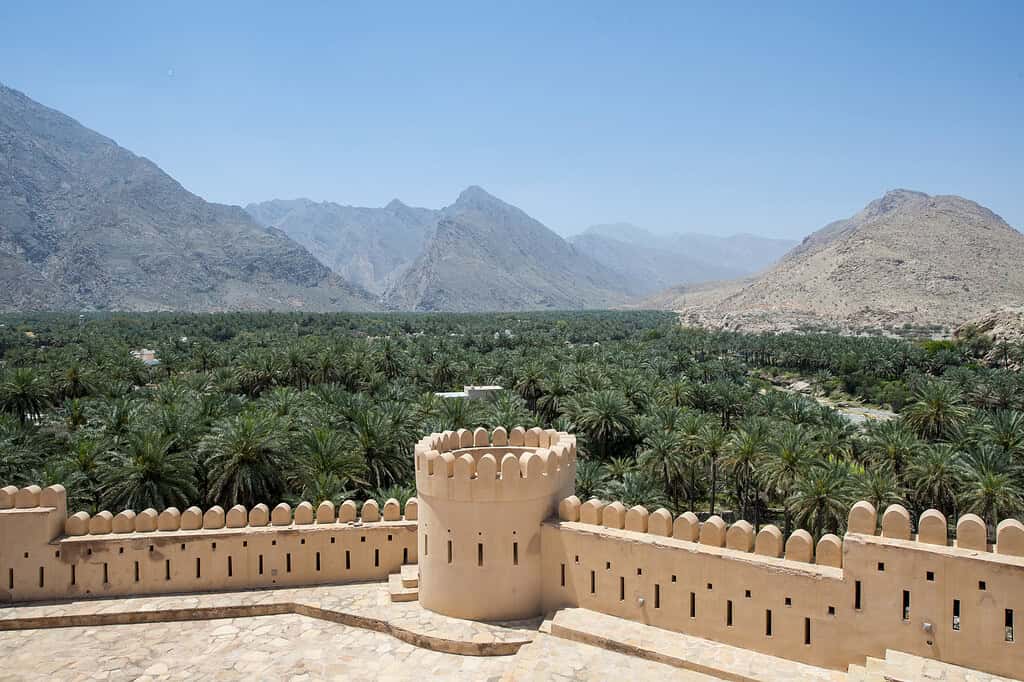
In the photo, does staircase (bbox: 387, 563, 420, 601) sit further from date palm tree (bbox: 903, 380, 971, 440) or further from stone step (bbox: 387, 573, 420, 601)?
date palm tree (bbox: 903, 380, 971, 440)

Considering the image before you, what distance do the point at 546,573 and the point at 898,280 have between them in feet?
429

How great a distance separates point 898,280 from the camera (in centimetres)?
12419

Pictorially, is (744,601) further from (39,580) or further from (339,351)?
(339,351)

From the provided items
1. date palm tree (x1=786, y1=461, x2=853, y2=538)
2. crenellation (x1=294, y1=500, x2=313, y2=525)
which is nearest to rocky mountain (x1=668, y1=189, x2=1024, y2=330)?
date palm tree (x1=786, y1=461, x2=853, y2=538)

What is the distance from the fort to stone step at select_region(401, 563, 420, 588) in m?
0.03

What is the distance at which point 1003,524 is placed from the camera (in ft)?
27.2

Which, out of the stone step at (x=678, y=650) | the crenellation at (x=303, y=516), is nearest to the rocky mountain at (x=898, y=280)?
the crenellation at (x=303, y=516)

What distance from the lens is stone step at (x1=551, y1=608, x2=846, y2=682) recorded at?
349 inches

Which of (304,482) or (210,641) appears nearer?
(210,641)

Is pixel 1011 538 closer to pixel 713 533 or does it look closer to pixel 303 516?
pixel 713 533

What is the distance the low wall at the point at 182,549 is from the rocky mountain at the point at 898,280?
103m

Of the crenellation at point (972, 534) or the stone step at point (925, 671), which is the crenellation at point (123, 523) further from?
the crenellation at point (972, 534)

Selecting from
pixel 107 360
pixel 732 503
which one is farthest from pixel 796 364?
pixel 107 360

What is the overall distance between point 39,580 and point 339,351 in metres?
32.4
